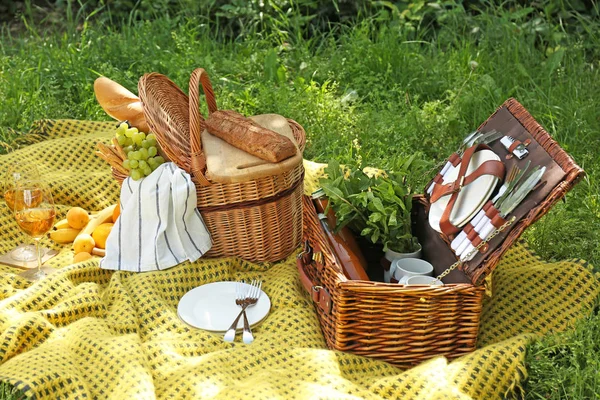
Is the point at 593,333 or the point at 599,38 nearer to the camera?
the point at 593,333

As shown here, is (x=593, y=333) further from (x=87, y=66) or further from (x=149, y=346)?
(x=87, y=66)

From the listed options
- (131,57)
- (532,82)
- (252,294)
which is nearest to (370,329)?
(252,294)

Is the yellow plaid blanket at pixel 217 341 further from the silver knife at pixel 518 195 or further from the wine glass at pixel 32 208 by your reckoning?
the silver knife at pixel 518 195

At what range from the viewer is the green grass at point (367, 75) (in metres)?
4.29

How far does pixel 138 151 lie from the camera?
315 cm

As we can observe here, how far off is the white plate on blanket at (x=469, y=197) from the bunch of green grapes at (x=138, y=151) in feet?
3.74

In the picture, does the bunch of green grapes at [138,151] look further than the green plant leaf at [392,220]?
Yes

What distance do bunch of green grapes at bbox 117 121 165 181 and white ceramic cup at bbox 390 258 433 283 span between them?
1.08m

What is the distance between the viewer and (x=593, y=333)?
2.72 m

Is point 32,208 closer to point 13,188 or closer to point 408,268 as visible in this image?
point 13,188

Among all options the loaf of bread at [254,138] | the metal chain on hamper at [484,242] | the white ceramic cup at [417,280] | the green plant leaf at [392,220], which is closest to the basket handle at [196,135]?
the loaf of bread at [254,138]

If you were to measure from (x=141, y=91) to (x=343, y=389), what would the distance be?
1.50 meters

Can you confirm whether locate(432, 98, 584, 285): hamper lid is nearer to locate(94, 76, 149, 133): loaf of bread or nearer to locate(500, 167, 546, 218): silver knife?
locate(500, 167, 546, 218): silver knife

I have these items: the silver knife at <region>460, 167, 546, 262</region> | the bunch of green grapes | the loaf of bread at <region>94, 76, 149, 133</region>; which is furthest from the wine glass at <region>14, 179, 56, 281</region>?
the silver knife at <region>460, 167, 546, 262</region>
